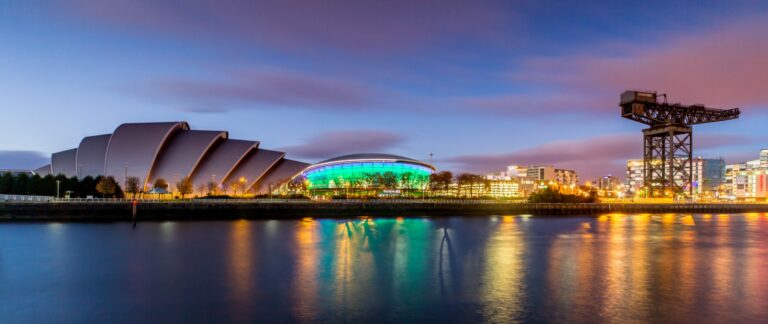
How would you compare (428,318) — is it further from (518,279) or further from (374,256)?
(374,256)

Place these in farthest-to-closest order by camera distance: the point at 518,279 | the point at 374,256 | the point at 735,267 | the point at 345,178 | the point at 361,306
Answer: the point at 345,178
the point at 374,256
the point at 735,267
the point at 518,279
the point at 361,306

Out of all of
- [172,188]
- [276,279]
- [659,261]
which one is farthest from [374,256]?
[172,188]

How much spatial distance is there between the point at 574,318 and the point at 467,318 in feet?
8.69

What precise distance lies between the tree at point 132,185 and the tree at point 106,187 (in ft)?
8.26

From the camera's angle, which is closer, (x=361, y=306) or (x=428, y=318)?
(x=428, y=318)

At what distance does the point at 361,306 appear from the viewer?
533 inches

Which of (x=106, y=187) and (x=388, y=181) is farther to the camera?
(x=388, y=181)

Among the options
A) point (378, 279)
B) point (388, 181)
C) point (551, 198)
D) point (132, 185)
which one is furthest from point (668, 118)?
point (132, 185)

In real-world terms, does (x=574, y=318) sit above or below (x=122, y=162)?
below

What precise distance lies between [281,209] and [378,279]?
36960 millimetres

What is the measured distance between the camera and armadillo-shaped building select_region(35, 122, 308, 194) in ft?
236

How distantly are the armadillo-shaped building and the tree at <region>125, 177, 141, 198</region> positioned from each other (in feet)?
6.60

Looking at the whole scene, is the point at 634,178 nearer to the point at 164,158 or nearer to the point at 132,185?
the point at 164,158

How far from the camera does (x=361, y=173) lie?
88750mm
